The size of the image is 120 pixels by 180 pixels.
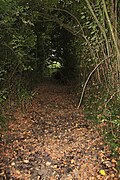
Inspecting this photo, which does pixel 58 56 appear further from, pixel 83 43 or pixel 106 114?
pixel 106 114

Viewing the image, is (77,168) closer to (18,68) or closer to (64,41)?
(18,68)

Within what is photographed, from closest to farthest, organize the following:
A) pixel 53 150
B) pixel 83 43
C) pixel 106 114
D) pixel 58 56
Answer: pixel 53 150 < pixel 106 114 < pixel 83 43 < pixel 58 56

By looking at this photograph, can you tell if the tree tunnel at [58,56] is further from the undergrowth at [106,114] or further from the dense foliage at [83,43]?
the undergrowth at [106,114]

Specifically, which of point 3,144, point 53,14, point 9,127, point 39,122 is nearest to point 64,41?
point 53,14

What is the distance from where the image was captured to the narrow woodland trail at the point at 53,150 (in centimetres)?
339

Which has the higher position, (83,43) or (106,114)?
(83,43)

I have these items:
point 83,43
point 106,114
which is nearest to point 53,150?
point 106,114

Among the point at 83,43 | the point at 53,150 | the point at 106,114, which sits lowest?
the point at 53,150

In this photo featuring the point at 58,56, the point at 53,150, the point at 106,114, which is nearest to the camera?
the point at 53,150

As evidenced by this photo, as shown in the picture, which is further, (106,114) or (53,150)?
(106,114)

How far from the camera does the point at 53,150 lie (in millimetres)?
4141

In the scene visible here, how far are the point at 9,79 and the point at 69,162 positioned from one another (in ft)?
11.1

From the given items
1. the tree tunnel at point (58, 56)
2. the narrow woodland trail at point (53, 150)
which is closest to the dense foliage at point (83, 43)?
the narrow woodland trail at point (53, 150)

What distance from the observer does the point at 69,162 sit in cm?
373
